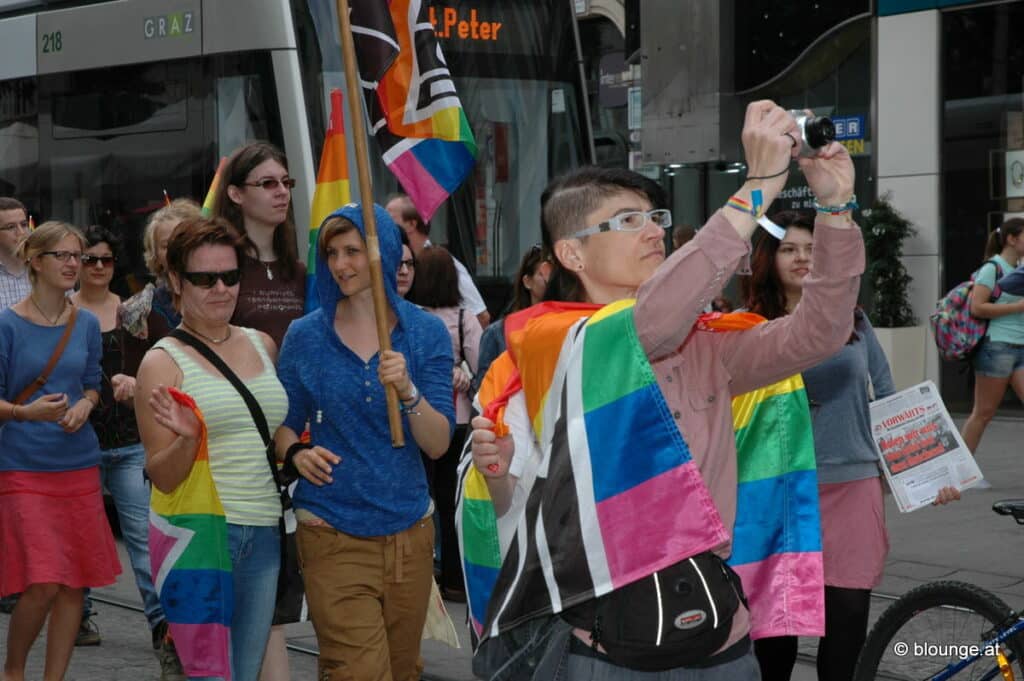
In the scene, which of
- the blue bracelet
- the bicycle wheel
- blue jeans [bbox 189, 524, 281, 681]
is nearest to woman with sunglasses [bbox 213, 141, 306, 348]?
blue jeans [bbox 189, 524, 281, 681]

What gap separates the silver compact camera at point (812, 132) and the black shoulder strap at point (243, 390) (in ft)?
7.30

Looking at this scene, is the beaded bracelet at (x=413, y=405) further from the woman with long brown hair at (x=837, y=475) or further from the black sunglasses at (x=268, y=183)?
the black sunglasses at (x=268, y=183)

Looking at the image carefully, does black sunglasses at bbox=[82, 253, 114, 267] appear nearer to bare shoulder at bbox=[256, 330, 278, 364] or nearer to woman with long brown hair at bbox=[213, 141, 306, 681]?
woman with long brown hair at bbox=[213, 141, 306, 681]

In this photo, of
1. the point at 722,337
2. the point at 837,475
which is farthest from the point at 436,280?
the point at 722,337

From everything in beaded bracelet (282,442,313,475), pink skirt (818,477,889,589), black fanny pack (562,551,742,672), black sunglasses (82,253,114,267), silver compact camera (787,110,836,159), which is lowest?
pink skirt (818,477,889,589)

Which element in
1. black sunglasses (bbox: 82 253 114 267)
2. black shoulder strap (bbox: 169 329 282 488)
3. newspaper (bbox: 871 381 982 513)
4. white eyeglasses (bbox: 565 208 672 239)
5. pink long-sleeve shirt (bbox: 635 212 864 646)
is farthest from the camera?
black sunglasses (bbox: 82 253 114 267)

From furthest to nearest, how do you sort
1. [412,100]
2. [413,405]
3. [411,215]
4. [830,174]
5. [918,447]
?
1. [411,215]
2. [412,100]
3. [918,447]
4. [413,405]
5. [830,174]

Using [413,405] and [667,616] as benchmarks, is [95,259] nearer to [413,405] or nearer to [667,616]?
[413,405]

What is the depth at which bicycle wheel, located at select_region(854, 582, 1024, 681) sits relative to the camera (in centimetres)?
439

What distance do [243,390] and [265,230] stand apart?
1.12 m

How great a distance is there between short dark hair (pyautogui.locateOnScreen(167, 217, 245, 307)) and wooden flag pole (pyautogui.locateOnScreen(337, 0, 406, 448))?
1.39 ft

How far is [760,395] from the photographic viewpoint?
136 inches

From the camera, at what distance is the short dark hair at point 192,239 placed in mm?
4730

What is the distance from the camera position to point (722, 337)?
3.28m
